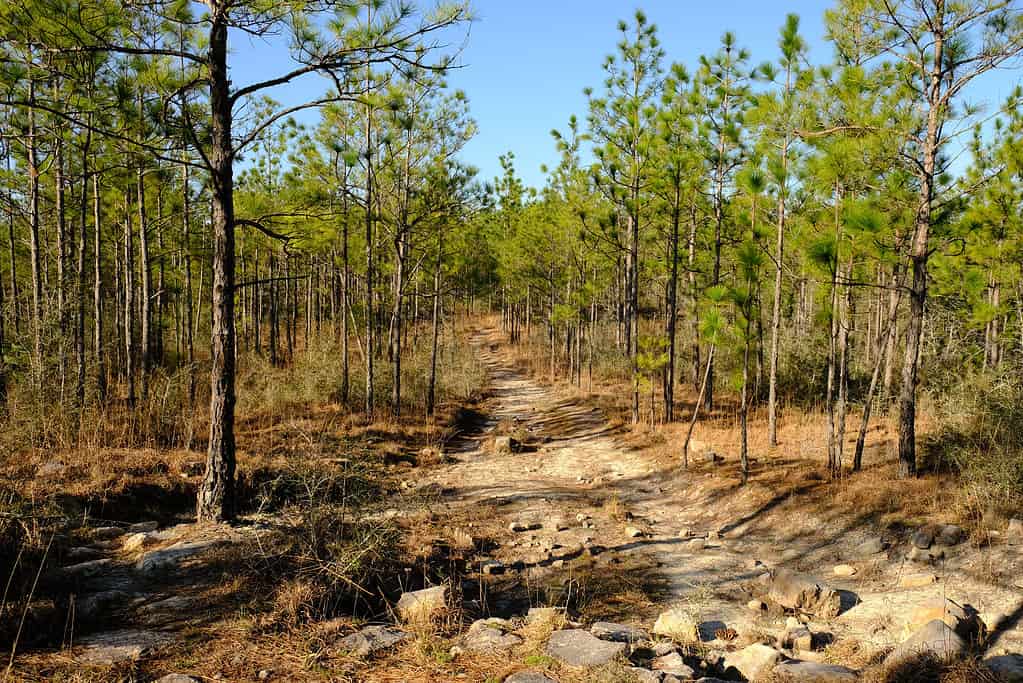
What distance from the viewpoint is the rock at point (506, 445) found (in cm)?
1351

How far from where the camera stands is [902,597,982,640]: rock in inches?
184

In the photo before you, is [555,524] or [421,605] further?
[555,524]

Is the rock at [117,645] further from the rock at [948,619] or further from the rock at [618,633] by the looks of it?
the rock at [948,619]

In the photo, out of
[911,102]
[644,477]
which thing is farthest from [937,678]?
[911,102]

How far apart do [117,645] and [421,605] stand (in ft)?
6.65

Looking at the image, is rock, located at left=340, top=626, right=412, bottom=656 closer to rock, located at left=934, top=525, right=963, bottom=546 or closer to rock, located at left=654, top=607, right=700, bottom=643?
rock, located at left=654, top=607, right=700, bottom=643

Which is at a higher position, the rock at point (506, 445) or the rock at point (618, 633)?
the rock at point (618, 633)

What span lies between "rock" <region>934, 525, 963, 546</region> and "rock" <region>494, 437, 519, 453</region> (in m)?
8.39

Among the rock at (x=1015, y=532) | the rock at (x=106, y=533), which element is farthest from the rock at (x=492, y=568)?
the rock at (x=1015, y=532)

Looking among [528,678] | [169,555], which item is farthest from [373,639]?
[169,555]

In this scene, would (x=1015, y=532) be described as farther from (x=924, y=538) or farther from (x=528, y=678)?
(x=528, y=678)

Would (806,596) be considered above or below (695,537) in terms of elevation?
above

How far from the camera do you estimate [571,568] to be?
269 inches

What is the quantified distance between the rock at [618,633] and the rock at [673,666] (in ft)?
0.97
